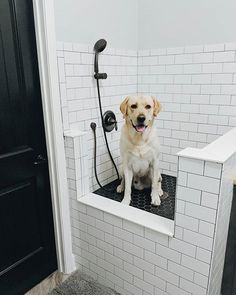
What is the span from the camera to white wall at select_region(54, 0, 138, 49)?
5.21 feet

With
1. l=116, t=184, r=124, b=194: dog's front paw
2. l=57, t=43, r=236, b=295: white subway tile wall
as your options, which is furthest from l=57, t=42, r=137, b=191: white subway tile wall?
l=116, t=184, r=124, b=194: dog's front paw

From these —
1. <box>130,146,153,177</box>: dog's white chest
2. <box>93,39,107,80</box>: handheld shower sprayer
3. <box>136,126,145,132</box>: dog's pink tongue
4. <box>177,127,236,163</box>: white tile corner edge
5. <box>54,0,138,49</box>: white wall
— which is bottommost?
<box>130,146,153,177</box>: dog's white chest

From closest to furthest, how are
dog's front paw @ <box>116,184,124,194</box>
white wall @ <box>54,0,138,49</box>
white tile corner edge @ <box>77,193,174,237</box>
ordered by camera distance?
1. white tile corner edge @ <box>77,193,174,237</box>
2. white wall @ <box>54,0,138,49</box>
3. dog's front paw @ <box>116,184,124,194</box>

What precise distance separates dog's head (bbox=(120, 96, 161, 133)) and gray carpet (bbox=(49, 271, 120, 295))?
1093mm

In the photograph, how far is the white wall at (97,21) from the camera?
5.21 ft

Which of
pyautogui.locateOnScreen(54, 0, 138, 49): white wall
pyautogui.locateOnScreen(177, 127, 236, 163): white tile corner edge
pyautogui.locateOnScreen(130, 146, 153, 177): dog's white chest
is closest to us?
pyautogui.locateOnScreen(177, 127, 236, 163): white tile corner edge

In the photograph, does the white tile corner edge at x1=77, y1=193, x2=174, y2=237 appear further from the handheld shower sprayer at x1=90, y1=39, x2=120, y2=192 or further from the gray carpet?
the gray carpet

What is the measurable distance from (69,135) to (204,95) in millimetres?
1113

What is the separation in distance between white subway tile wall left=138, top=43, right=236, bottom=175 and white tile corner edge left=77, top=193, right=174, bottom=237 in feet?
2.84

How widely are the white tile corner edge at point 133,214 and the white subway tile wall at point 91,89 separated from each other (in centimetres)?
30

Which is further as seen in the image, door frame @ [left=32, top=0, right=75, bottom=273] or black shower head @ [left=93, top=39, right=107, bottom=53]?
black shower head @ [left=93, top=39, right=107, bottom=53]

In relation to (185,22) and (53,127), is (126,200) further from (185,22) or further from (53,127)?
(185,22)

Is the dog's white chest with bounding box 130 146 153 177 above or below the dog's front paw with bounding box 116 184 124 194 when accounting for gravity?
above

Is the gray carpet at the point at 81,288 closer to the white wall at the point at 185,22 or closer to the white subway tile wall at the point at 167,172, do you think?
the white subway tile wall at the point at 167,172
